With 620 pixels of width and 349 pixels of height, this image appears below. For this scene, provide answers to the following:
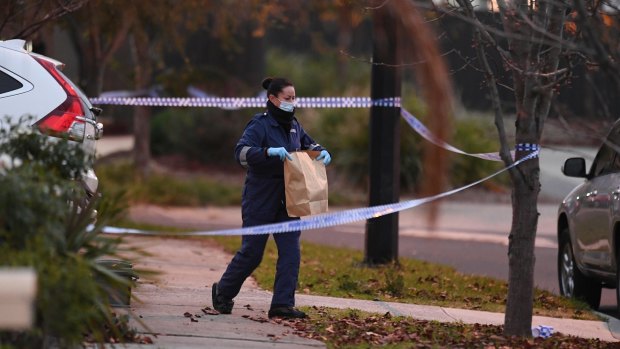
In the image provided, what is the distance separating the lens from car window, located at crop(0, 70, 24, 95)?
959cm

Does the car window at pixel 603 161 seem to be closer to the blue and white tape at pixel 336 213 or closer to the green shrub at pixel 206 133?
the blue and white tape at pixel 336 213

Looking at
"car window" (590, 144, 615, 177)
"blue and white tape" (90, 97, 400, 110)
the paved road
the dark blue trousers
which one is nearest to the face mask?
the dark blue trousers

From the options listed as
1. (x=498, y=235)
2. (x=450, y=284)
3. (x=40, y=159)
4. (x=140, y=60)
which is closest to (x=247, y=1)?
(x=140, y=60)

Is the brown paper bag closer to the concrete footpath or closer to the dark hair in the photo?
the dark hair

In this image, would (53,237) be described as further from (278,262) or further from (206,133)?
(206,133)

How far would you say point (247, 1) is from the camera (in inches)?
731

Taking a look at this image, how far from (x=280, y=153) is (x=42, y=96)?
2.31 metres

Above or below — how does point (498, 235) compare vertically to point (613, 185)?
below

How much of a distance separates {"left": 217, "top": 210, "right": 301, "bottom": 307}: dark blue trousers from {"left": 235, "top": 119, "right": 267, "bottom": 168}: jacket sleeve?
44cm

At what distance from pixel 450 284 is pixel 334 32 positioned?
2183 centimetres

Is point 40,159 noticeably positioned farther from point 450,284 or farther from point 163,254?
point 163,254

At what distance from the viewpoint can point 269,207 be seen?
854 cm

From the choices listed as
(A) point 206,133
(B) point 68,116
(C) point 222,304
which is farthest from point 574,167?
(A) point 206,133

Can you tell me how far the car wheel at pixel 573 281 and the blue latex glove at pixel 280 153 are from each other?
4.16 metres
